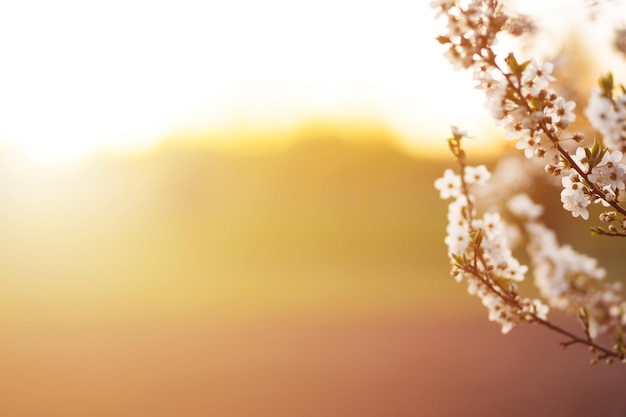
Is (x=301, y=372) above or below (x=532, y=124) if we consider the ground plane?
above

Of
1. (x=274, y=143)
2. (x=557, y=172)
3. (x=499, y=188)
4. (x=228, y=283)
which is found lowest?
(x=557, y=172)

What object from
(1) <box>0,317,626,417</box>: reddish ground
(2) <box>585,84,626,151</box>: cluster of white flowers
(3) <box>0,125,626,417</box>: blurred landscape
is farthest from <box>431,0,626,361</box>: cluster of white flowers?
(1) <box>0,317,626,417</box>: reddish ground

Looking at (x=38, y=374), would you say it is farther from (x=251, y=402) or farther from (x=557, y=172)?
(x=557, y=172)

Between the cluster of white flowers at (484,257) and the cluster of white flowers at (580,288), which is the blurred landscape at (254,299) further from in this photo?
the cluster of white flowers at (484,257)

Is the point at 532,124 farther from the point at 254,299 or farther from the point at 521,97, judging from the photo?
the point at 254,299

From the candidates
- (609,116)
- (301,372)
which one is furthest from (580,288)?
(301,372)

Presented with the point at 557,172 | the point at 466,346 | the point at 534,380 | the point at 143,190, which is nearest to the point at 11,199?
the point at 143,190
